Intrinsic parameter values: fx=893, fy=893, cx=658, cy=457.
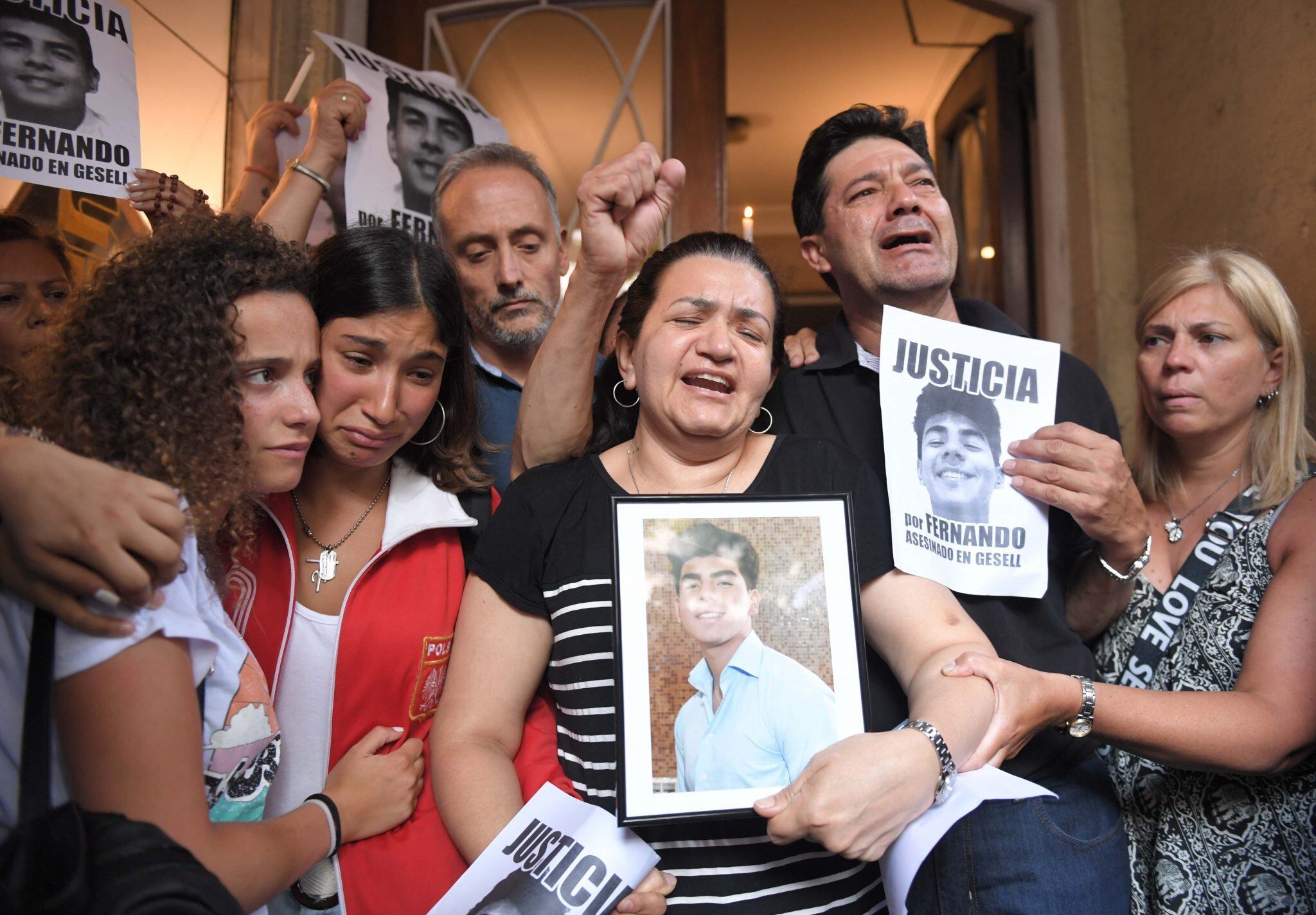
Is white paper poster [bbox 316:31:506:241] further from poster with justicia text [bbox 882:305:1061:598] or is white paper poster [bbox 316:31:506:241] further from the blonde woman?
the blonde woman

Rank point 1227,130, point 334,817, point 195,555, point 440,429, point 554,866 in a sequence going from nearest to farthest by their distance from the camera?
point 195,555 → point 554,866 → point 334,817 → point 440,429 → point 1227,130

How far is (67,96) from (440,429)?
44.2 inches

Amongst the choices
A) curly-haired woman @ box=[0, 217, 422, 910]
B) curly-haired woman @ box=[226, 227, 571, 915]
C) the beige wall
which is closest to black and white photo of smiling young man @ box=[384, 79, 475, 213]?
curly-haired woman @ box=[226, 227, 571, 915]

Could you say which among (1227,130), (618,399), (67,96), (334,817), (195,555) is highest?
(1227,130)

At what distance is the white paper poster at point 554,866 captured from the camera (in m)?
1.28

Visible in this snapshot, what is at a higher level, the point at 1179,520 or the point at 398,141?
the point at 398,141

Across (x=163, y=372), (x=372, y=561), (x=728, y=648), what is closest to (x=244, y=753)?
(x=372, y=561)

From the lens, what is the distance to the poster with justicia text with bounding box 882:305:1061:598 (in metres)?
1.57

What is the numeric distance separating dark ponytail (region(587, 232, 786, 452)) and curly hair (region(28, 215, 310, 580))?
68cm

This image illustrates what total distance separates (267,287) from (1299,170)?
2.84m

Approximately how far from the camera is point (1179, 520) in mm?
2002

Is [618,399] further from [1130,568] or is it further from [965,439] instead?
[1130,568]

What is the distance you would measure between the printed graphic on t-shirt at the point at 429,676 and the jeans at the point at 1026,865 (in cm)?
96

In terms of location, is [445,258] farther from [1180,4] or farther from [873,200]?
[1180,4]
